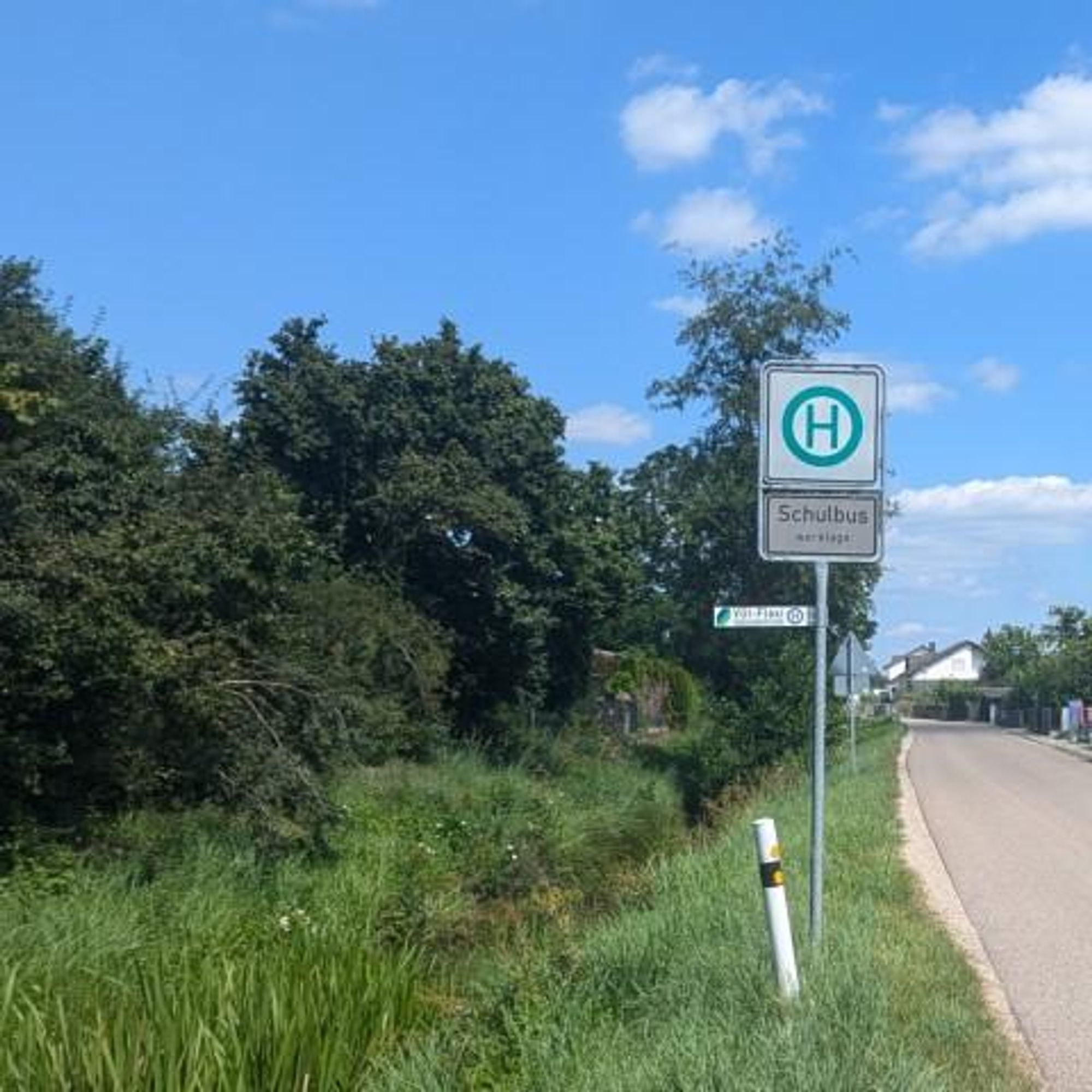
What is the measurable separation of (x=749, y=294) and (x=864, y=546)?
43.7 meters

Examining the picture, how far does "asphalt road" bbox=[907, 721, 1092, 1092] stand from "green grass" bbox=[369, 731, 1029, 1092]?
425 millimetres

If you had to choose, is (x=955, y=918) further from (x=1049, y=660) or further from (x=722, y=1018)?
(x=1049, y=660)

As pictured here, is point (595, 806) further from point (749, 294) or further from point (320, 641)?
point (749, 294)

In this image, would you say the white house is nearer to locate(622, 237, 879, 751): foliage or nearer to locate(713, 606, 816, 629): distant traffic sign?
locate(622, 237, 879, 751): foliage

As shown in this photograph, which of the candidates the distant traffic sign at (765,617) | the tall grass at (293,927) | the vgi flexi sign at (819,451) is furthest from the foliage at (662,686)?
the vgi flexi sign at (819,451)

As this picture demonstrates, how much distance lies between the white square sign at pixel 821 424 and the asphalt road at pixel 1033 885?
3156 mm

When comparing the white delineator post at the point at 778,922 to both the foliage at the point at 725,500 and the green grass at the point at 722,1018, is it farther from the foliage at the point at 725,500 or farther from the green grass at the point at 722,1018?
the foliage at the point at 725,500

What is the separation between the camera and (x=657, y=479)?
172 feet

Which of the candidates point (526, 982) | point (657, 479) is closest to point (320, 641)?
point (526, 982)

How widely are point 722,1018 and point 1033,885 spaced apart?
31.9ft

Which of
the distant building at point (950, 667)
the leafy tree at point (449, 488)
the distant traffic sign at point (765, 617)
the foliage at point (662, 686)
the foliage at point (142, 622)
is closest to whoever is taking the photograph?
the distant traffic sign at point (765, 617)

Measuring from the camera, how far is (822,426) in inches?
321

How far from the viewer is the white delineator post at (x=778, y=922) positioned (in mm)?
6723

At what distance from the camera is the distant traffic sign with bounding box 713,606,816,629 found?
→ 825 cm
